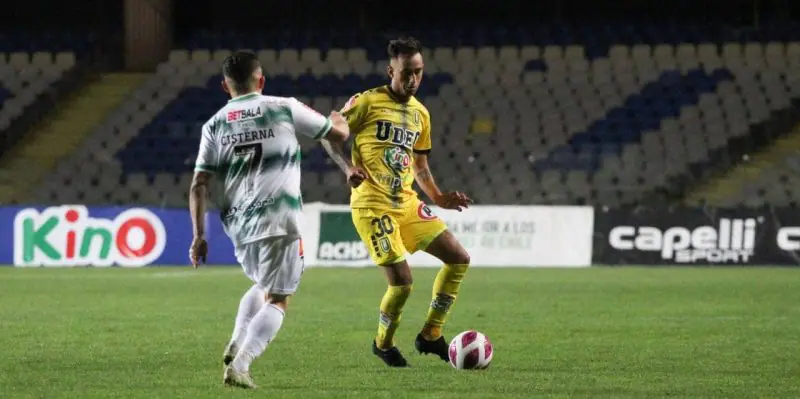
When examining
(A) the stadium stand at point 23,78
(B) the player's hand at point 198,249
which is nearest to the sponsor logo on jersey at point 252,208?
(B) the player's hand at point 198,249

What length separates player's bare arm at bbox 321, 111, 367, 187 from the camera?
7371mm

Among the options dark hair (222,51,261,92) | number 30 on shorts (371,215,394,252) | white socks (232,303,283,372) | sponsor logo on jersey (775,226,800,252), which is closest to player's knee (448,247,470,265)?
number 30 on shorts (371,215,394,252)

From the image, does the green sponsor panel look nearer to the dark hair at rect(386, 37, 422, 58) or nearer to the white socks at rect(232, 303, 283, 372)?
the dark hair at rect(386, 37, 422, 58)

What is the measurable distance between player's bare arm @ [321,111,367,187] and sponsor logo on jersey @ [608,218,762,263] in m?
13.5

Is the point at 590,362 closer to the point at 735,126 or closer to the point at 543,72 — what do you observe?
the point at 735,126

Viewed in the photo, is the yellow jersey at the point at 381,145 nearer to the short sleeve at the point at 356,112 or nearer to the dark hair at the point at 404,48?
the short sleeve at the point at 356,112

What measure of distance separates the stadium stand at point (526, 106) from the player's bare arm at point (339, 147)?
16.0m

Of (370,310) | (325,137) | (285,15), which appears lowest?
(370,310)

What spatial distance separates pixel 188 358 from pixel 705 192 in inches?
696

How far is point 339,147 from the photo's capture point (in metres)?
8.48

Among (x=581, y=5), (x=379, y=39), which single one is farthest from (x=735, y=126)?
(x=379, y=39)

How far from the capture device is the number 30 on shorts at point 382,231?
8.76 meters

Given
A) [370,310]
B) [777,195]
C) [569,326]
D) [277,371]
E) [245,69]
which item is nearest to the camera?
[245,69]

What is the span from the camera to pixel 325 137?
7344 mm
